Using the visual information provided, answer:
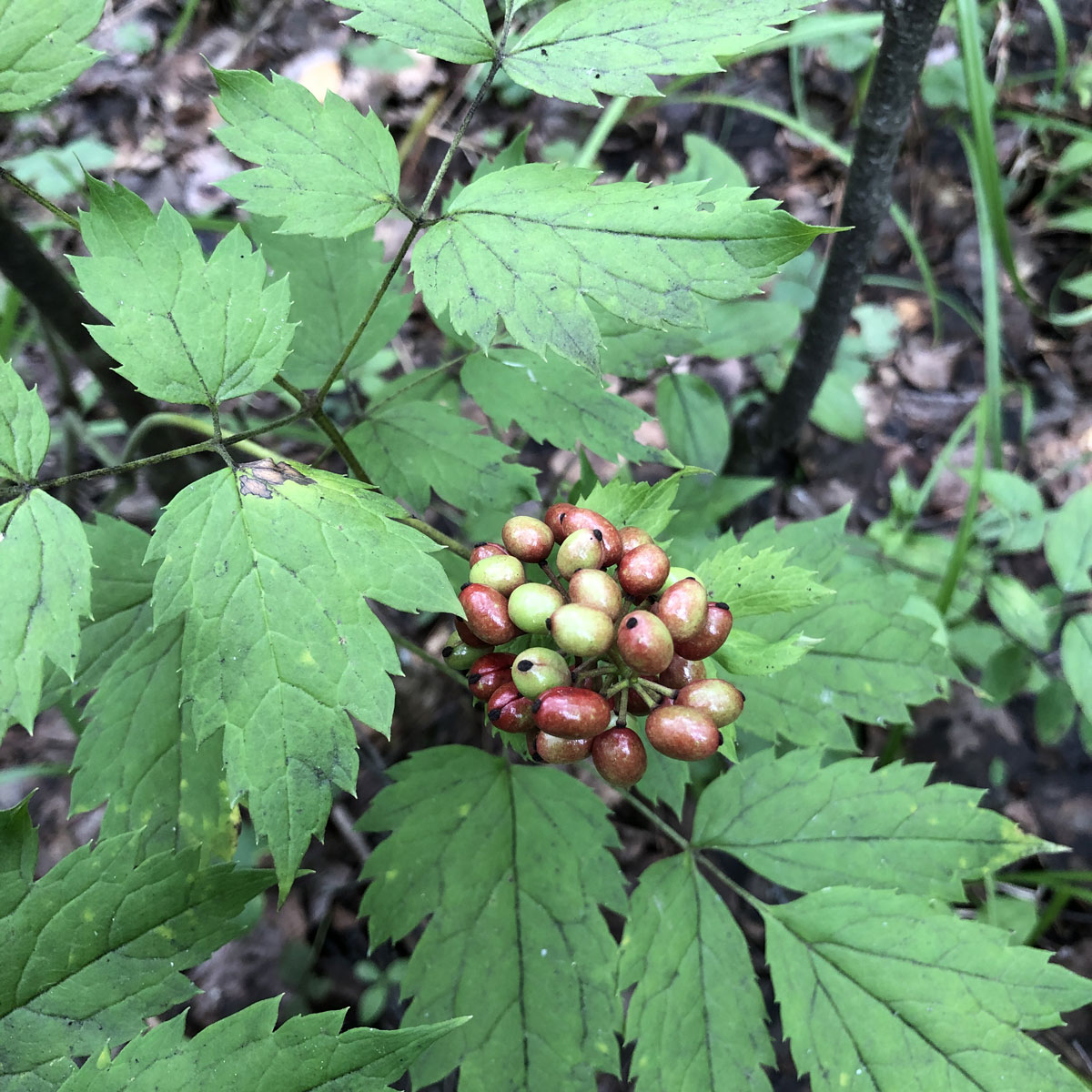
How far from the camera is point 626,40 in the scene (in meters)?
1.17

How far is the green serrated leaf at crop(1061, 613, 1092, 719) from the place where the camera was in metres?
2.03

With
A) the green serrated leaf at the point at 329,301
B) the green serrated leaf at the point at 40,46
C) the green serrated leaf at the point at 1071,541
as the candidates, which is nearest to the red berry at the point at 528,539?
the green serrated leaf at the point at 329,301

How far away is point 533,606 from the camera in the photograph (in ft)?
3.50

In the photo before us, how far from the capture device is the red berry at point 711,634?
42.7 inches

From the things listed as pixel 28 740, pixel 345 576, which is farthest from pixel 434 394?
pixel 28 740

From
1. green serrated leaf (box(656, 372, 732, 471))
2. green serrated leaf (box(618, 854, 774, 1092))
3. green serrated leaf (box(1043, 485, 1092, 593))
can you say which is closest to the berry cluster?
green serrated leaf (box(618, 854, 774, 1092))

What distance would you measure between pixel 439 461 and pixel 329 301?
1.70 feet

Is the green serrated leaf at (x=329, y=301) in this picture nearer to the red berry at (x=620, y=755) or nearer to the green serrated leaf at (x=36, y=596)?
the green serrated leaf at (x=36, y=596)

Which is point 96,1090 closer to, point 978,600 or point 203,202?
point 978,600

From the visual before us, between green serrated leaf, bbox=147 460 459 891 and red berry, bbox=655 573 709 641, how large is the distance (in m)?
0.31

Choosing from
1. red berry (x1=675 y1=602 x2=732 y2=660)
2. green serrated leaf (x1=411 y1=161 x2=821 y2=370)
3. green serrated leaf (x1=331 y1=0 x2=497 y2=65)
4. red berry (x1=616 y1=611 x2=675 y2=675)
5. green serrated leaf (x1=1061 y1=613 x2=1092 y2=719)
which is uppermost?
green serrated leaf (x1=331 y1=0 x2=497 y2=65)

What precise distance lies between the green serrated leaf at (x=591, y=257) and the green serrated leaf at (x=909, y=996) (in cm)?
127

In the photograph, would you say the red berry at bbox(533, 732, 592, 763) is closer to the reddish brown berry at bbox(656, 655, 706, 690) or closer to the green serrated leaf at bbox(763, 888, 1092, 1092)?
the reddish brown berry at bbox(656, 655, 706, 690)

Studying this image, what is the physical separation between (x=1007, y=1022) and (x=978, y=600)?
179cm
